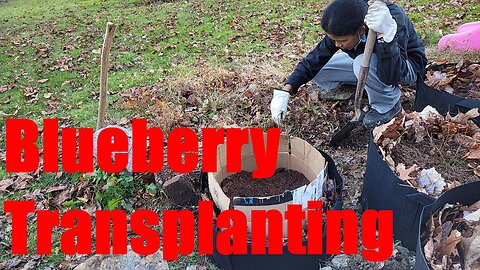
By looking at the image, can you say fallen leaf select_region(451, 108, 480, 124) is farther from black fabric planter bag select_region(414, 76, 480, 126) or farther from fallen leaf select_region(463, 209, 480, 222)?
fallen leaf select_region(463, 209, 480, 222)

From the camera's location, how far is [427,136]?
2449 mm

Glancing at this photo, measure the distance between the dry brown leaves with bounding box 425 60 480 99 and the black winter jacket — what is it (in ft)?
0.53

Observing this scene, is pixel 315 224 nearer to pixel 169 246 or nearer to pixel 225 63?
pixel 169 246

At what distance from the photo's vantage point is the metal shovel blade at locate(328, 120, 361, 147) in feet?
9.61

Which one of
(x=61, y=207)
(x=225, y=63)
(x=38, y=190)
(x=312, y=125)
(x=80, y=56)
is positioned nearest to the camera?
A: (x=61, y=207)

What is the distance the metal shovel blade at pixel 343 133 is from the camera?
2928 mm

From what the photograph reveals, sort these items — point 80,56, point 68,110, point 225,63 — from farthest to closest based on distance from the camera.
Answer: point 80,56, point 225,63, point 68,110

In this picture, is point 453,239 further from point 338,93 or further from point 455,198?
point 338,93

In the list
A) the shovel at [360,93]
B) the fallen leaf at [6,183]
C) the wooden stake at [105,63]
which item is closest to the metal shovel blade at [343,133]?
the shovel at [360,93]

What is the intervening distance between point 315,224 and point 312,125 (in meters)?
1.35

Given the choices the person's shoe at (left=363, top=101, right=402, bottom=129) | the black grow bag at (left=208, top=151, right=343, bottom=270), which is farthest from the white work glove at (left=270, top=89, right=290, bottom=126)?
the black grow bag at (left=208, top=151, right=343, bottom=270)

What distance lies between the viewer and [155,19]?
8.73m

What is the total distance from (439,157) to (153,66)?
14.1 ft

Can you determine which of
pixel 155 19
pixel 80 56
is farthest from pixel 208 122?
pixel 155 19
